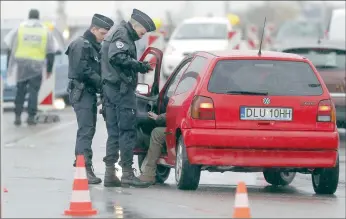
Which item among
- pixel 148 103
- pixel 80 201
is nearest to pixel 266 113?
pixel 148 103

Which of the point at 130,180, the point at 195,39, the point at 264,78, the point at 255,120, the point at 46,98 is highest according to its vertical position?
the point at 264,78

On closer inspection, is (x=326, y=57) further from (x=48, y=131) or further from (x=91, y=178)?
(x=91, y=178)

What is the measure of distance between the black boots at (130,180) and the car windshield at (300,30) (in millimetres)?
35237

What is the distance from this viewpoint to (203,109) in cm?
1223

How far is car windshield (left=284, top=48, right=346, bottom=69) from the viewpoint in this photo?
782 inches

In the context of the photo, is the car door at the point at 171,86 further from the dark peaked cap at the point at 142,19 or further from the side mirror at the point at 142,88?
the dark peaked cap at the point at 142,19

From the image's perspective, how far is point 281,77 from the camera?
40.9 ft

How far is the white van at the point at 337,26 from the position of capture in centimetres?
3412

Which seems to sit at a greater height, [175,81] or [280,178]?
[175,81]

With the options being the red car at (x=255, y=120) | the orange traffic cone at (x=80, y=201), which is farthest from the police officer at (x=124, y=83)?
the orange traffic cone at (x=80, y=201)

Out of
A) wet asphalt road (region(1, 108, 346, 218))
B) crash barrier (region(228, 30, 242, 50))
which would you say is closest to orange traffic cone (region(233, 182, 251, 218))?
wet asphalt road (region(1, 108, 346, 218))

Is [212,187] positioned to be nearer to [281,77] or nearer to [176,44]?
[281,77]

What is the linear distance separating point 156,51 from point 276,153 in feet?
6.28

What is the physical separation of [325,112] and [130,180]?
2068mm
